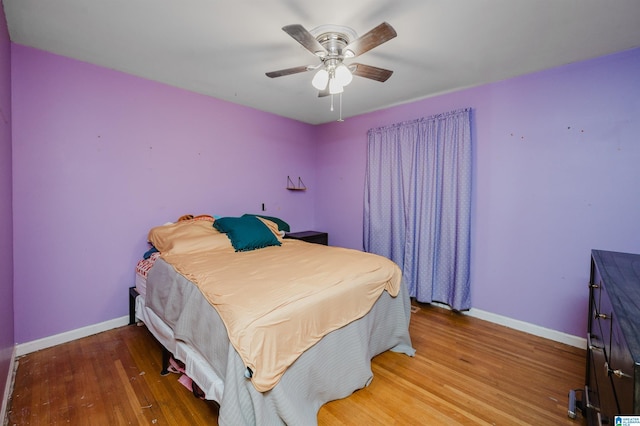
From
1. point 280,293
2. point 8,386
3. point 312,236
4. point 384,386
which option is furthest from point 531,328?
point 8,386

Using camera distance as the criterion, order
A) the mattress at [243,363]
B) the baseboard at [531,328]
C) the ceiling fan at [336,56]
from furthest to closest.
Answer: the baseboard at [531,328], the ceiling fan at [336,56], the mattress at [243,363]

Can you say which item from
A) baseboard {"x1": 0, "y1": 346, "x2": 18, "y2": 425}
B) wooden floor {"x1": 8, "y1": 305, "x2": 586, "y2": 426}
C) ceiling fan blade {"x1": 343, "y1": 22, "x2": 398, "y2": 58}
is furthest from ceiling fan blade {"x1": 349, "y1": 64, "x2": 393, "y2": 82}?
baseboard {"x1": 0, "y1": 346, "x2": 18, "y2": 425}

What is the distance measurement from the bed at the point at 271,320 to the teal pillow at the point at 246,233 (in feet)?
0.48

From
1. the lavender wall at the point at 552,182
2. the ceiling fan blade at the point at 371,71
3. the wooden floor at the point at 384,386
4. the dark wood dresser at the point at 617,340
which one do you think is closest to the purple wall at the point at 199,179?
the lavender wall at the point at 552,182

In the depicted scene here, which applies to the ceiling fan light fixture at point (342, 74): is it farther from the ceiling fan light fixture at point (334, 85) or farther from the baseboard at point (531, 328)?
the baseboard at point (531, 328)

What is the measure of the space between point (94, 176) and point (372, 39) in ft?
8.61

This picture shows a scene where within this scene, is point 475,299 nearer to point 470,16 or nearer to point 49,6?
point 470,16

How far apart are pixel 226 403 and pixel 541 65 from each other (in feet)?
11.2

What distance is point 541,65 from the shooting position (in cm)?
239

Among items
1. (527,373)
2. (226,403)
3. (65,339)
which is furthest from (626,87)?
(65,339)

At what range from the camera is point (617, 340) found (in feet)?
2.98

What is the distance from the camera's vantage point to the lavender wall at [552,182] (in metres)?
2.18

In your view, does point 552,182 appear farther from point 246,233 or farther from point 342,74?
point 246,233

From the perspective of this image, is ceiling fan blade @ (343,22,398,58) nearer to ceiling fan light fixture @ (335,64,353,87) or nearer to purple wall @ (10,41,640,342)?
ceiling fan light fixture @ (335,64,353,87)
